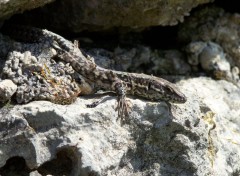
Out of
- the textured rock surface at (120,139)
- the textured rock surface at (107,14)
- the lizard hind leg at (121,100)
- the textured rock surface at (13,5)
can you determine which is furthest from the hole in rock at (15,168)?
the textured rock surface at (107,14)

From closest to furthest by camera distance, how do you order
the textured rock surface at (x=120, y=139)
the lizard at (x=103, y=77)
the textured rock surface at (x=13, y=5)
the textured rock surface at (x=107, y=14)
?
the textured rock surface at (x=120, y=139) < the textured rock surface at (x=13, y=5) < the lizard at (x=103, y=77) < the textured rock surface at (x=107, y=14)

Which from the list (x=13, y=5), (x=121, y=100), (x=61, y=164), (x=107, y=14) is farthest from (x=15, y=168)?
(x=107, y=14)

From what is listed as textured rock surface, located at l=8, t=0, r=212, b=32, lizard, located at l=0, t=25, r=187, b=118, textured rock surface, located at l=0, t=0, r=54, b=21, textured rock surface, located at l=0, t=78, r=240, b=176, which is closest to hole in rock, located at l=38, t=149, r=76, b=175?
textured rock surface, located at l=0, t=78, r=240, b=176

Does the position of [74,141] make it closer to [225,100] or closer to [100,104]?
[100,104]

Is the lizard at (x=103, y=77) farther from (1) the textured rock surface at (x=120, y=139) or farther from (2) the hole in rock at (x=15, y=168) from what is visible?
(2) the hole in rock at (x=15, y=168)

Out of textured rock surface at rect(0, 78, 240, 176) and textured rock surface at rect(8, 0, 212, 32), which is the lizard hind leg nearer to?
textured rock surface at rect(0, 78, 240, 176)

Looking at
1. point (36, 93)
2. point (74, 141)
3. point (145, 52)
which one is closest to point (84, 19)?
point (145, 52)
